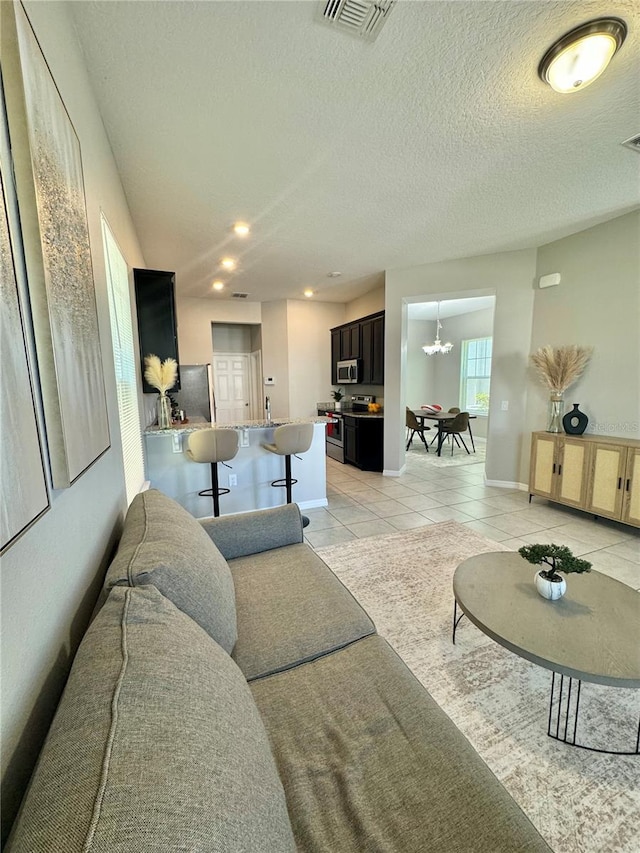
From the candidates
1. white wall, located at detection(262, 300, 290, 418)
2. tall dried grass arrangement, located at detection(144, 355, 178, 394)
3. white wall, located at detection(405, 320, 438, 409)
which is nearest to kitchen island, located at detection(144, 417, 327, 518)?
tall dried grass arrangement, located at detection(144, 355, 178, 394)

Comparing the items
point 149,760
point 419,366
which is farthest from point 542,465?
point 419,366

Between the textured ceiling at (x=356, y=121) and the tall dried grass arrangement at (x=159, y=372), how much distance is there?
1314mm

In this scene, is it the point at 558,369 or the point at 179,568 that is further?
the point at 558,369

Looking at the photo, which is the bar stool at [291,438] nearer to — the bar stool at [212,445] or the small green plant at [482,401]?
the bar stool at [212,445]

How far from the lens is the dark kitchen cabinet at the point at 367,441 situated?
543 cm

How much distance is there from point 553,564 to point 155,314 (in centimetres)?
359

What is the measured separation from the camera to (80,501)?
43.6 inches

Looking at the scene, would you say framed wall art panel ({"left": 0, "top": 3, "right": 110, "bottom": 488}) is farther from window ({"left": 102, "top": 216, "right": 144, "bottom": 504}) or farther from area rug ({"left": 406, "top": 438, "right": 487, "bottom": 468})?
area rug ({"left": 406, "top": 438, "right": 487, "bottom": 468})

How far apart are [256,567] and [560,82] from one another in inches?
113

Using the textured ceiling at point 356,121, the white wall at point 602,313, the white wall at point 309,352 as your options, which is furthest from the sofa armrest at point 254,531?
the white wall at point 309,352

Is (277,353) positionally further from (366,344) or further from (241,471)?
(241,471)

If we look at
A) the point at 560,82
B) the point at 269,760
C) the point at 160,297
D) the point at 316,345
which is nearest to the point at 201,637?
the point at 269,760

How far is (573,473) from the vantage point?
352 cm

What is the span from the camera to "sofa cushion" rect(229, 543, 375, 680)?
124 cm
